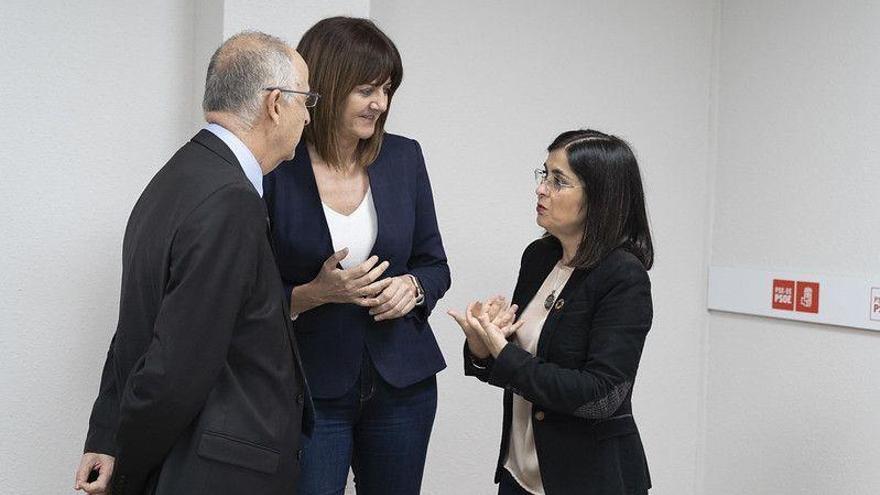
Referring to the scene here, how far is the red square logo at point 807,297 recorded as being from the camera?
2984 millimetres

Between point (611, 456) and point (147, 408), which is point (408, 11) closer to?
point (611, 456)

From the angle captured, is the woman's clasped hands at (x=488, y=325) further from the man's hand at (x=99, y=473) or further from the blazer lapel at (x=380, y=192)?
the man's hand at (x=99, y=473)

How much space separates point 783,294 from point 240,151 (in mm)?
2185

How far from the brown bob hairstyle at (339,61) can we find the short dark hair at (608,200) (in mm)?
473

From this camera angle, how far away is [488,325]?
200 cm

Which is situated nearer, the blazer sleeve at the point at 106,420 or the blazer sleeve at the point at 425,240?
the blazer sleeve at the point at 106,420

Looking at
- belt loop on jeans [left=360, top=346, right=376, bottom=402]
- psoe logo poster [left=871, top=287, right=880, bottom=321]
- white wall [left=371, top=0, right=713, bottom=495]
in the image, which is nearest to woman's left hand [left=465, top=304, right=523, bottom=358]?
belt loop on jeans [left=360, top=346, right=376, bottom=402]

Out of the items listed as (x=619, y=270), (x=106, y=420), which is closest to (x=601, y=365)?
(x=619, y=270)

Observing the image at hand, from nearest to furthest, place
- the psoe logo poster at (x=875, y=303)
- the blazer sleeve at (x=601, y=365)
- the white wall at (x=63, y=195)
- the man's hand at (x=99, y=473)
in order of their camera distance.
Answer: the man's hand at (x=99, y=473) < the blazer sleeve at (x=601, y=365) < the white wall at (x=63, y=195) < the psoe logo poster at (x=875, y=303)

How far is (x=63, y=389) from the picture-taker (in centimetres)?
243

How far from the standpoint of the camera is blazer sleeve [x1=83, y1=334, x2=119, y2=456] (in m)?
1.75

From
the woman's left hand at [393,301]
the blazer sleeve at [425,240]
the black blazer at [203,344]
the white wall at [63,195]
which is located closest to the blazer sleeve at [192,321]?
the black blazer at [203,344]

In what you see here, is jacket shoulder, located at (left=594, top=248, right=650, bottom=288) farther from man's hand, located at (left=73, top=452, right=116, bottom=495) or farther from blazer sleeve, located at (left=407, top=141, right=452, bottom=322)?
man's hand, located at (left=73, top=452, right=116, bottom=495)

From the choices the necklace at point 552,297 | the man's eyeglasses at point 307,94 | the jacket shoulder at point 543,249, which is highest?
the man's eyeglasses at point 307,94
